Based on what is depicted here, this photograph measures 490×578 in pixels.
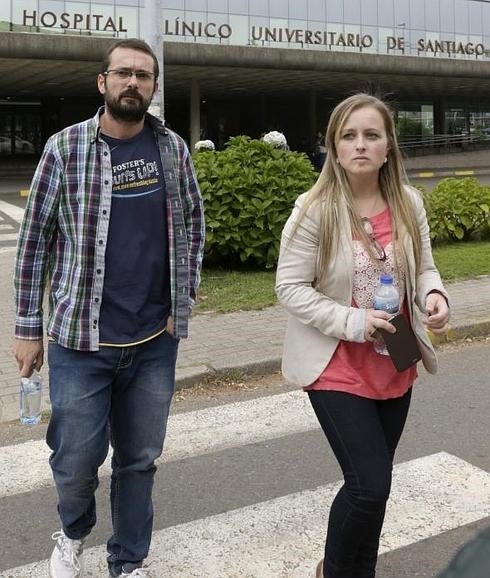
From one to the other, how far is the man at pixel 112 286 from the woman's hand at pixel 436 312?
0.93m

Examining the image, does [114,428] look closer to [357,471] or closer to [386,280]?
[357,471]

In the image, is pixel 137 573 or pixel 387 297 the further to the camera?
pixel 137 573

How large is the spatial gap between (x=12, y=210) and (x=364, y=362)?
16773mm

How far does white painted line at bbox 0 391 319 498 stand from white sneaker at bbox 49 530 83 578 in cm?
107

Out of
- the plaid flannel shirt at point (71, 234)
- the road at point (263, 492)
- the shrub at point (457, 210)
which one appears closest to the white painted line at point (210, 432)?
the road at point (263, 492)

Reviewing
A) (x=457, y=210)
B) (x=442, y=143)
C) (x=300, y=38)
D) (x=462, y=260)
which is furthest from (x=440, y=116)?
(x=462, y=260)

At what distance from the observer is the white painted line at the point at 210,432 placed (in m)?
4.16

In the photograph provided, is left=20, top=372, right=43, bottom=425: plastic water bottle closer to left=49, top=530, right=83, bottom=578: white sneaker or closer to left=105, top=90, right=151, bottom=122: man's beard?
left=49, top=530, right=83, bottom=578: white sneaker

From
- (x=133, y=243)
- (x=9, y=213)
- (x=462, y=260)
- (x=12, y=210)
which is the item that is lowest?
(x=133, y=243)

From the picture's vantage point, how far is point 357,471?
2.48 meters

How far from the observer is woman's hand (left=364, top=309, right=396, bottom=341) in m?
2.52

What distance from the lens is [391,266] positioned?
268 centimetres

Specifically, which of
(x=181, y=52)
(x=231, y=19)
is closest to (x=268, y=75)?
(x=181, y=52)

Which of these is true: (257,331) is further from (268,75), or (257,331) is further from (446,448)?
(268,75)
